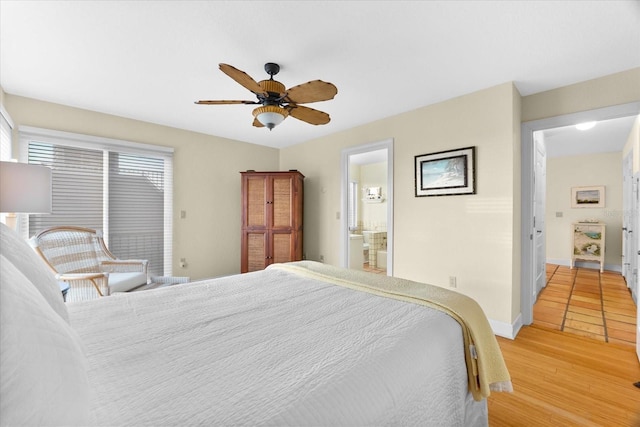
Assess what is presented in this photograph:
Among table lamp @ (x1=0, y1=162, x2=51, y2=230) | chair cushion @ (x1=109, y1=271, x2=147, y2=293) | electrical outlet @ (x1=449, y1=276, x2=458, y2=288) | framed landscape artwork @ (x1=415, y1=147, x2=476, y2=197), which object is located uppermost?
framed landscape artwork @ (x1=415, y1=147, x2=476, y2=197)

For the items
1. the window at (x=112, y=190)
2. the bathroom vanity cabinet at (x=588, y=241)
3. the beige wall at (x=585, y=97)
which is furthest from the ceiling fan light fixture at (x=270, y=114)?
the bathroom vanity cabinet at (x=588, y=241)

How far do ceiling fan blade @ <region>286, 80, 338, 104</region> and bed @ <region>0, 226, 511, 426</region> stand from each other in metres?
1.41

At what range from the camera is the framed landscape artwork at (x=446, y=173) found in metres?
2.97

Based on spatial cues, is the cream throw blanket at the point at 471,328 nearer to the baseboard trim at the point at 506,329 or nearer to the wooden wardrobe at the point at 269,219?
the baseboard trim at the point at 506,329

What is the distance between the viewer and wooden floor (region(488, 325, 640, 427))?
165cm

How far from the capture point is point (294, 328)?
116 cm

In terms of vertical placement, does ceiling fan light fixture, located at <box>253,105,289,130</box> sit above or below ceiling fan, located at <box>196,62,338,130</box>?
below

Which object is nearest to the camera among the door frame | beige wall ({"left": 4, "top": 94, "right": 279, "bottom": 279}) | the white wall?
the door frame

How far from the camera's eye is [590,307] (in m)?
3.49

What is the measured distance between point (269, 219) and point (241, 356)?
143 inches

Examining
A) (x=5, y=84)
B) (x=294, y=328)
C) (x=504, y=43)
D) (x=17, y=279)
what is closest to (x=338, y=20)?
(x=504, y=43)

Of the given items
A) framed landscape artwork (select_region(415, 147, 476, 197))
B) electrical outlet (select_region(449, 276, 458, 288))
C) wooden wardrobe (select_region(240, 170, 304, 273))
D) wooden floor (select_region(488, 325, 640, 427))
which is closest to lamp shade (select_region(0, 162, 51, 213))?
wooden wardrobe (select_region(240, 170, 304, 273))

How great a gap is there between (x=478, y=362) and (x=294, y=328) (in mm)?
866

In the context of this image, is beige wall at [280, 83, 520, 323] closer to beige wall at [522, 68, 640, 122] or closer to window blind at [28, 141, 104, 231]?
beige wall at [522, 68, 640, 122]
